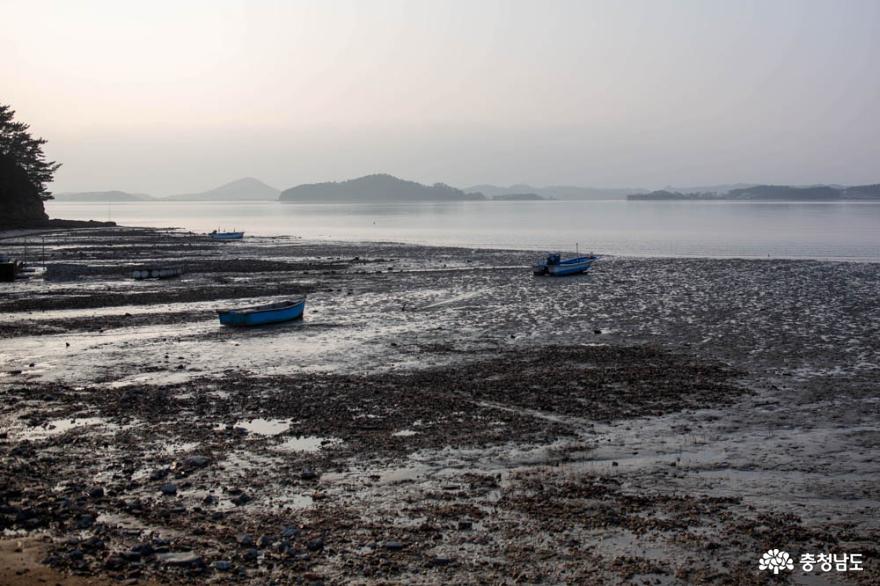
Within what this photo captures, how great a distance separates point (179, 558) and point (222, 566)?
0.67 metres

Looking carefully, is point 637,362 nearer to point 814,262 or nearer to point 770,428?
point 770,428

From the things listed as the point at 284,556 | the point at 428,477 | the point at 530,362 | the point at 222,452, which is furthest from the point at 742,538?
the point at 530,362

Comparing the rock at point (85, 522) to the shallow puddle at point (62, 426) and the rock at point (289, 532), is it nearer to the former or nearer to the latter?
the rock at point (289, 532)

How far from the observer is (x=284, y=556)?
10.2 metres

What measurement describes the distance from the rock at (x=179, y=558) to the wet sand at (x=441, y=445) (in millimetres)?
31

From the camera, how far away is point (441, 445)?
15.6 metres

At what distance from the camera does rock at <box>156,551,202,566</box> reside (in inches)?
391

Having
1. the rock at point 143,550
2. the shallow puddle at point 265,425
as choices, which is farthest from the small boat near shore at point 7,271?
the rock at point 143,550

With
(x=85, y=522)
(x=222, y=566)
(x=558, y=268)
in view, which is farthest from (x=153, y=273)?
(x=222, y=566)

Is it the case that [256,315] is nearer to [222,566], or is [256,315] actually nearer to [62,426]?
[62,426]

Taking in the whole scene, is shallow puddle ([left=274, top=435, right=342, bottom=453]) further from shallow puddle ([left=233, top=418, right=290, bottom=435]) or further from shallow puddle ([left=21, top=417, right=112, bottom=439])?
shallow puddle ([left=21, top=417, right=112, bottom=439])

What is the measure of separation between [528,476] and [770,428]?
662cm

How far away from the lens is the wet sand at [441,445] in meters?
10.5

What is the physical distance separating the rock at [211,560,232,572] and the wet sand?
0.07 meters
